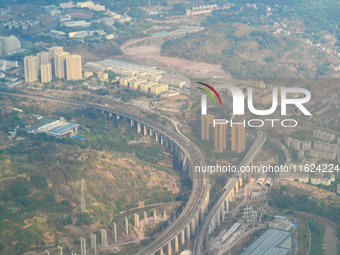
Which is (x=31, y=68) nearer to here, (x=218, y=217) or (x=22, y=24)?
(x=22, y=24)

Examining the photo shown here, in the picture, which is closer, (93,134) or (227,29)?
(93,134)

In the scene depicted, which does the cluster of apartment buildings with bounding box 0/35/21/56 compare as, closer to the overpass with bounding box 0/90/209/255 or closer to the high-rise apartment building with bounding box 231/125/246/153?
the overpass with bounding box 0/90/209/255

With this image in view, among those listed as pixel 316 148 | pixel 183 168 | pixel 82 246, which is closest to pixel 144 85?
pixel 183 168

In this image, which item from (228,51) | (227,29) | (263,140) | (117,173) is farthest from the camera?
(227,29)

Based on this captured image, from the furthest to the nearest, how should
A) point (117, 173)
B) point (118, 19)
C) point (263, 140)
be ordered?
1. point (118, 19)
2. point (263, 140)
3. point (117, 173)

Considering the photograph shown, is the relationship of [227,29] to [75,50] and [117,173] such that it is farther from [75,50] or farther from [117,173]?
[117,173]

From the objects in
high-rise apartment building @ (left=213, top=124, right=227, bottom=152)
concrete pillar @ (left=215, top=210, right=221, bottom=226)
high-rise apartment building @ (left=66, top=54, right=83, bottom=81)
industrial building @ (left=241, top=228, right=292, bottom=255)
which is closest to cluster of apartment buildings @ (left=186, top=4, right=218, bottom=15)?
high-rise apartment building @ (left=66, top=54, right=83, bottom=81)

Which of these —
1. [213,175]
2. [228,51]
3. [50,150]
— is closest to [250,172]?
[213,175]
